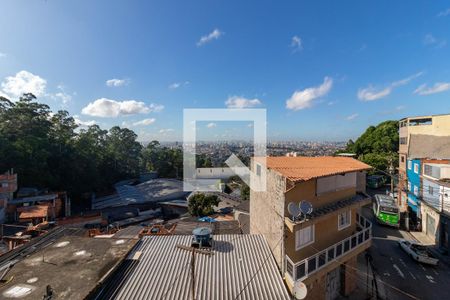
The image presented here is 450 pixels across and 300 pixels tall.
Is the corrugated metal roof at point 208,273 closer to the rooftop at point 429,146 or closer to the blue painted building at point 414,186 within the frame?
the blue painted building at point 414,186

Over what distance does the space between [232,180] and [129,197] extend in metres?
17.5

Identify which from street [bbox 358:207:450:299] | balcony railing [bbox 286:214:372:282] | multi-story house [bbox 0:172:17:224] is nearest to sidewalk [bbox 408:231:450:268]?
street [bbox 358:207:450:299]

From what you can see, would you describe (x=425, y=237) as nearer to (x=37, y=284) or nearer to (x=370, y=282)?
(x=370, y=282)

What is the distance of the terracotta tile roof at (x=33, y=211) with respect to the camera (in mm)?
17880

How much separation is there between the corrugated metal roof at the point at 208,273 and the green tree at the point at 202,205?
38.5ft

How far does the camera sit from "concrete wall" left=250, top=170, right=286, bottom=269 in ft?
24.7

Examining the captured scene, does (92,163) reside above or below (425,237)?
above

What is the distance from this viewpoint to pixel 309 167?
9.02m

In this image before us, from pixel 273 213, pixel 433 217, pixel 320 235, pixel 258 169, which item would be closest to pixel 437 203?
pixel 433 217

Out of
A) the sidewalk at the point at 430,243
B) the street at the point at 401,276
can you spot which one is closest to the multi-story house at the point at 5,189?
the street at the point at 401,276

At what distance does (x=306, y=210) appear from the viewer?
23.5ft

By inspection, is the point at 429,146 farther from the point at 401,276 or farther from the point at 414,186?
the point at 401,276

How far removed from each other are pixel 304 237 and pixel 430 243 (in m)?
14.7

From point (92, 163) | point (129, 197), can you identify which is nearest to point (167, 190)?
point (129, 197)
